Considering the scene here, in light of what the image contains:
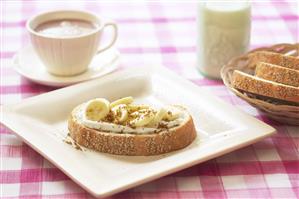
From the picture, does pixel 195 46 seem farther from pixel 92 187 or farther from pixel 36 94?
pixel 92 187

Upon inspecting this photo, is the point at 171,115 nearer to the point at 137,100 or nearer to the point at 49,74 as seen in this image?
the point at 137,100

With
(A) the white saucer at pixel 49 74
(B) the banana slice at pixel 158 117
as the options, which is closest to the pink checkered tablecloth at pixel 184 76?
(A) the white saucer at pixel 49 74

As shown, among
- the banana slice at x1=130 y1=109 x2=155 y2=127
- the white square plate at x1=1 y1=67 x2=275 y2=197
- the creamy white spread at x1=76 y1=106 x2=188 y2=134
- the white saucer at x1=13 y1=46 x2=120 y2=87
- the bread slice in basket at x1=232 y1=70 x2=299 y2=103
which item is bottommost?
the white saucer at x1=13 y1=46 x2=120 y2=87

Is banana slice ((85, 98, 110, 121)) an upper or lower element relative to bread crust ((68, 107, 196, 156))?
upper

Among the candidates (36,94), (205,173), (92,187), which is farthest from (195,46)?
(92,187)

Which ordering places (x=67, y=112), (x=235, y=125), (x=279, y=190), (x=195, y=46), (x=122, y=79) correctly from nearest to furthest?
(x=279, y=190), (x=235, y=125), (x=67, y=112), (x=122, y=79), (x=195, y=46)

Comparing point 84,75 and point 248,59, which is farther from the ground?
point 248,59

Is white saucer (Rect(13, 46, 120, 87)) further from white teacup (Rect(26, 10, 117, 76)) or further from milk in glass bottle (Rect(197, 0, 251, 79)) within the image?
milk in glass bottle (Rect(197, 0, 251, 79))

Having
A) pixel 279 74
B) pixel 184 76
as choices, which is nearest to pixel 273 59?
pixel 279 74

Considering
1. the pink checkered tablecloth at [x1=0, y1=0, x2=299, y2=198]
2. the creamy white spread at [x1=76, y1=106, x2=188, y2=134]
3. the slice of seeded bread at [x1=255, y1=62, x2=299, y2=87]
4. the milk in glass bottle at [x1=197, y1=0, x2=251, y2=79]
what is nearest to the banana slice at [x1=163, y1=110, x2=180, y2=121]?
the creamy white spread at [x1=76, y1=106, x2=188, y2=134]
